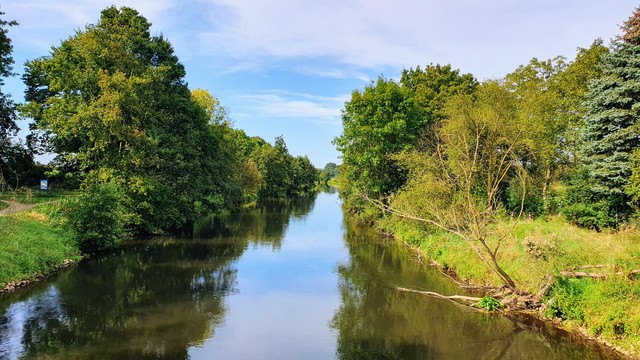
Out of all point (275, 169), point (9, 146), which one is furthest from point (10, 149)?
point (275, 169)

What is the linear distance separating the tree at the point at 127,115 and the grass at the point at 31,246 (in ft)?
17.7

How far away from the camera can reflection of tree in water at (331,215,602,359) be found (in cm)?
1378

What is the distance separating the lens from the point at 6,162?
119ft

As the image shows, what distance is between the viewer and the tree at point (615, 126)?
77.0 ft

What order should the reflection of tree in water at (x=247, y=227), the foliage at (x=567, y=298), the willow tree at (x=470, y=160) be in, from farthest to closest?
the reflection of tree in water at (x=247, y=227) → the willow tree at (x=470, y=160) → the foliage at (x=567, y=298)

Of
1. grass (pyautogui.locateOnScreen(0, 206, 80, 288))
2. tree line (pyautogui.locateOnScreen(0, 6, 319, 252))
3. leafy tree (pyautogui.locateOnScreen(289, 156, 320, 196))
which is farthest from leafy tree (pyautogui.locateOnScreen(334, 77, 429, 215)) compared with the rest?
leafy tree (pyautogui.locateOnScreen(289, 156, 320, 196))

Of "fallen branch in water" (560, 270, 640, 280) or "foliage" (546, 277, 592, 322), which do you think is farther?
"foliage" (546, 277, 592, 322)

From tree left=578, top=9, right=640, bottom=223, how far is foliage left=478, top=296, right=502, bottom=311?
39.3ft

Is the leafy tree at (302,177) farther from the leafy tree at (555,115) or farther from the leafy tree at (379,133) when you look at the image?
the leafy tree at (555,115)

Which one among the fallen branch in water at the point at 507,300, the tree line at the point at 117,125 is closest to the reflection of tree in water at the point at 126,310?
the tree line at the point at 117,125

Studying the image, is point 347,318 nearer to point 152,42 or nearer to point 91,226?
point 91,226

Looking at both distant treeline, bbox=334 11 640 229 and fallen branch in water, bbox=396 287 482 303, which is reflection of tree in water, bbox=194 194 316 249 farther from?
fallen branch in water, bbox=396 287 482 303

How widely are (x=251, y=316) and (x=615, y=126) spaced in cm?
2368

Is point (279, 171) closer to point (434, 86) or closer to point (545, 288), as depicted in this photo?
point (434, 86)
